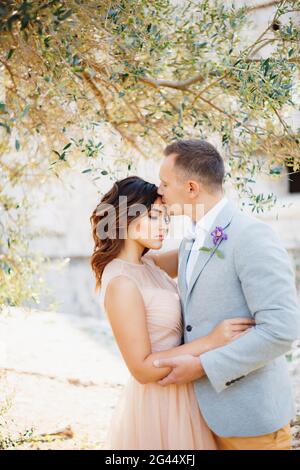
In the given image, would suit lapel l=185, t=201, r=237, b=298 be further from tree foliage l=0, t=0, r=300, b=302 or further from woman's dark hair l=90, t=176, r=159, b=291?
tree foliage l=0, t=0, r=300, b=302

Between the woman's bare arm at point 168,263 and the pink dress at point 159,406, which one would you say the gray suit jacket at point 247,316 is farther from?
the woman's bare arm at point 168,263

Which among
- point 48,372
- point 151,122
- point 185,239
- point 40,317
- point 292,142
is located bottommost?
point 48,372

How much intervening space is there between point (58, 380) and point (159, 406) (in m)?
3.62

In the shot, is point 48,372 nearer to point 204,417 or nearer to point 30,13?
point 204,417

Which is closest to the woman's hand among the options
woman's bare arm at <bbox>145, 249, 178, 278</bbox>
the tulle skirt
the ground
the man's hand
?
the man's hand

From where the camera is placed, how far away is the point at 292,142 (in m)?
3.64

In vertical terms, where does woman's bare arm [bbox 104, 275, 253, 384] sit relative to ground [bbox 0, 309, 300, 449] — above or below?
above

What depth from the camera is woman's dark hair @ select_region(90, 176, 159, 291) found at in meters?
2.91

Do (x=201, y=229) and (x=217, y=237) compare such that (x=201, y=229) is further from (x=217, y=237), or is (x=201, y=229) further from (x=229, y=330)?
(x=229, y=330)

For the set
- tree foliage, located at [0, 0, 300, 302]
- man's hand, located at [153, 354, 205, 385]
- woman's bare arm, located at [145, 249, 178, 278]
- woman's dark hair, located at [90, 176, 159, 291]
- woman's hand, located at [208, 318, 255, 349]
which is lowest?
man's hand, located at [153, 354, 205, 385]

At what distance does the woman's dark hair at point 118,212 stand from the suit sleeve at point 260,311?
0.67m

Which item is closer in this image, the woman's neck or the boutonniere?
the boutonniere
